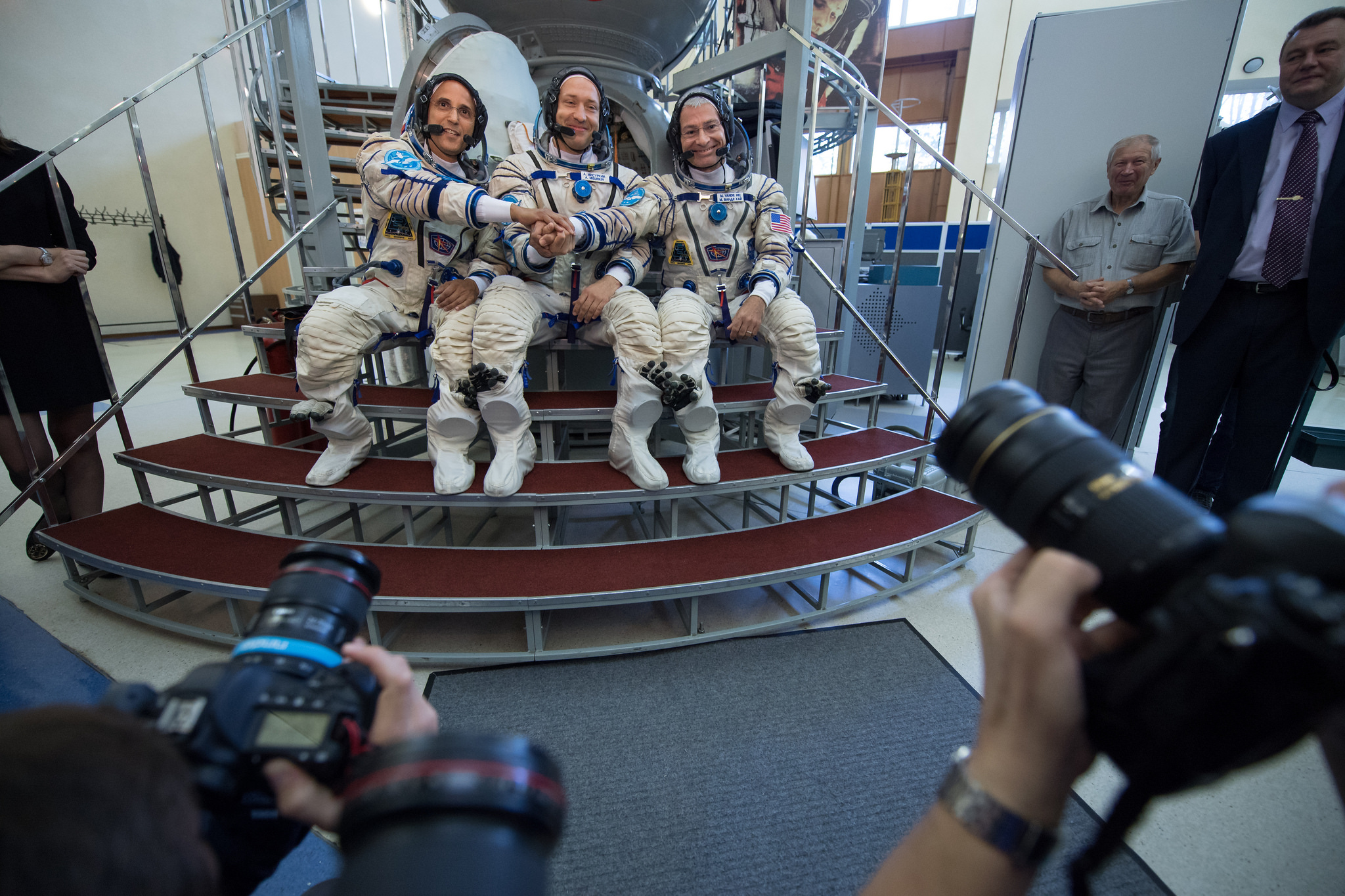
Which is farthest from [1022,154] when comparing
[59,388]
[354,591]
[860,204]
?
[59,388]

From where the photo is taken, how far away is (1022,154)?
2377 millimetres

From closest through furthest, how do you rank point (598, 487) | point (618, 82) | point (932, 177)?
point (598, 487) → point (618, 82) → point (932, 177)

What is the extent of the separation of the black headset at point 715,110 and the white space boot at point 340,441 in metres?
1.50

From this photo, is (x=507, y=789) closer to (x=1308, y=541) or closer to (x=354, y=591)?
(x=354, y=591)

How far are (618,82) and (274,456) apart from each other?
2.67 m

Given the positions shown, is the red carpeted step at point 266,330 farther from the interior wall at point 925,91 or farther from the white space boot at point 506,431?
the interior wall at point 925,91

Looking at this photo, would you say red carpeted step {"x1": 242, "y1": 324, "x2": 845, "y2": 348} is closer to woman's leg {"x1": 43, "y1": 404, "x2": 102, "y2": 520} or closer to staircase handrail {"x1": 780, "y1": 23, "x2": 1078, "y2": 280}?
woman's leg {"x1": 43, "y1": 404, "x2": 102, "y2": 520}

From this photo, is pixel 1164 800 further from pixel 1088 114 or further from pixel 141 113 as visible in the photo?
pixel 141 113

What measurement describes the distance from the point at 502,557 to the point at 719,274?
52.0 inches

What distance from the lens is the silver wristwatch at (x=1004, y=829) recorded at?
0.37m

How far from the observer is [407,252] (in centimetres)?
192

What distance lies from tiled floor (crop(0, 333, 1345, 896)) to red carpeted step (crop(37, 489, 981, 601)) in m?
0.23

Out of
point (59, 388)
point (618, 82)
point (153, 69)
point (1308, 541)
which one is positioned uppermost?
point (153, 69)

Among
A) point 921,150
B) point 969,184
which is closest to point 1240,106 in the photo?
point 921,150
